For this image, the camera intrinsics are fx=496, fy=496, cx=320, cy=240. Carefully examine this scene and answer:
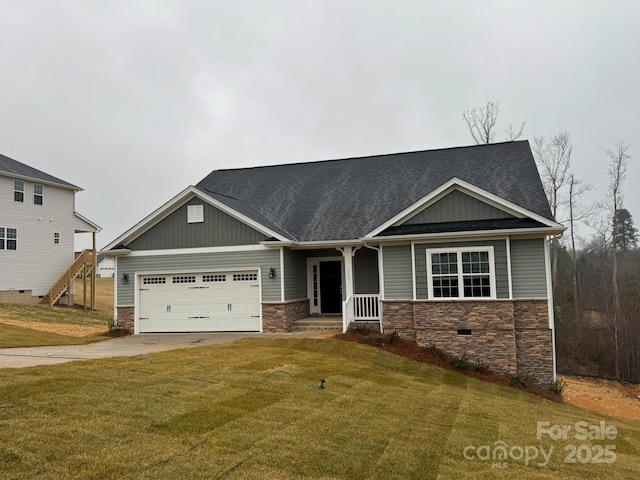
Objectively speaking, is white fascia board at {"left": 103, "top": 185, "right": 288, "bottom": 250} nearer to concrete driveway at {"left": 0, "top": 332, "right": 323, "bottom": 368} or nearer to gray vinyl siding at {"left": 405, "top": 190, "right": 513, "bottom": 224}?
concrete driveway at {"left": 0, "top": 332, "right": 323, "bottom": 368}

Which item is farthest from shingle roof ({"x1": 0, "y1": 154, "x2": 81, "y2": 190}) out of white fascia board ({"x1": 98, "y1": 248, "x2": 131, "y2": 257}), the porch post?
the porch post

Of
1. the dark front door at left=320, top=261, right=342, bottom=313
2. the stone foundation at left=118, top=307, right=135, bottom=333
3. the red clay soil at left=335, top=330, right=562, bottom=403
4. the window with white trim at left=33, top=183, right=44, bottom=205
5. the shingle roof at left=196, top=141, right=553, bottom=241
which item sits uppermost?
the window with white trim at left=33, top=183, right=44, bottom=205

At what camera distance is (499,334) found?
1415cm

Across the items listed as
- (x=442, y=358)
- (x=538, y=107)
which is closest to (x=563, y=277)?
(x=538, y=107)

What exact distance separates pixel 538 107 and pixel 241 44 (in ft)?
61.7

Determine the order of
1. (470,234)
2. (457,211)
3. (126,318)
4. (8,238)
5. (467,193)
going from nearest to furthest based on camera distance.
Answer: (470,234) < (467,193) < (457,211) < (126,318) < (8,238)

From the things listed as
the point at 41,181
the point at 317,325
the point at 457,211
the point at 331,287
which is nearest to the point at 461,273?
the point at 457,211

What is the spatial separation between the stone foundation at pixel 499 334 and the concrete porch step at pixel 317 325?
339 centimetres

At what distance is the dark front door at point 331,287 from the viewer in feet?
62.6

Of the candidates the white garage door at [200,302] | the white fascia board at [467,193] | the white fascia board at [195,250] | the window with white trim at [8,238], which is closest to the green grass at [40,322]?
the white garage door at [200,302]

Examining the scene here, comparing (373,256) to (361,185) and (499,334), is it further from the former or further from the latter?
(499,334)

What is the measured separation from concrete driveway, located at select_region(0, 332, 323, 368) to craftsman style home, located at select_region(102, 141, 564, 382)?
0.82 m

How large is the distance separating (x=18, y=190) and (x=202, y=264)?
16.8 metres

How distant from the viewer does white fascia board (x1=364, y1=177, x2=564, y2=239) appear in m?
14.3
